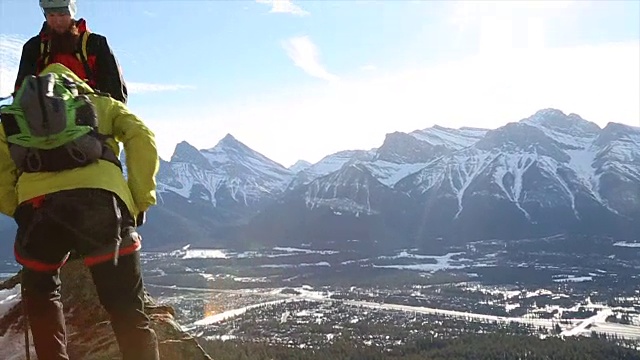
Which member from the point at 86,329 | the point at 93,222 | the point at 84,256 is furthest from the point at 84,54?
the point at 86,329

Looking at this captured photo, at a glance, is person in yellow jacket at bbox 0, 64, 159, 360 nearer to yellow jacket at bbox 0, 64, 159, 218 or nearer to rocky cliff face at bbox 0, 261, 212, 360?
yellow jacket at bbox 0, 64, 159, 218

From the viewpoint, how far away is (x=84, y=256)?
4.18 metres

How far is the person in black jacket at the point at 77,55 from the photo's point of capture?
4922mm

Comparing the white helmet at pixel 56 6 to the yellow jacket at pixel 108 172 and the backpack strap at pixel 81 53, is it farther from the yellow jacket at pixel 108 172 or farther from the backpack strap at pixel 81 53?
the yellow jacket at pixel 108 172

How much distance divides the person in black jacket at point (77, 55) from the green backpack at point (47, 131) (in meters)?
0.81

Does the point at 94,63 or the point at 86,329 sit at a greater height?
the point at 94,63

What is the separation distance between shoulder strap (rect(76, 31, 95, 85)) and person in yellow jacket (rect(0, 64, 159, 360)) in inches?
16.0

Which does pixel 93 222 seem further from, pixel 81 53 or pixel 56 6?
pixel 56 6

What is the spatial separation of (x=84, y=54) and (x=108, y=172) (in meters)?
1.44

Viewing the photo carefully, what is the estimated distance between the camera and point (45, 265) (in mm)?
4355

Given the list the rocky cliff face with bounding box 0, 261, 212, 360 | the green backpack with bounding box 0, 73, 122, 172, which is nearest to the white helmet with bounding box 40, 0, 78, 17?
the green backpack with bounding box 0, 73, 122, 172

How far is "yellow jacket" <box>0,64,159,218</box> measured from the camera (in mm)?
4078

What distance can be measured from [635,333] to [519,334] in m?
31.4

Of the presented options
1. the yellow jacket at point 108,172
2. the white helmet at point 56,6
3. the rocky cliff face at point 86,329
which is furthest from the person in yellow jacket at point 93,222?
the rocky cliff face at point 86,329
